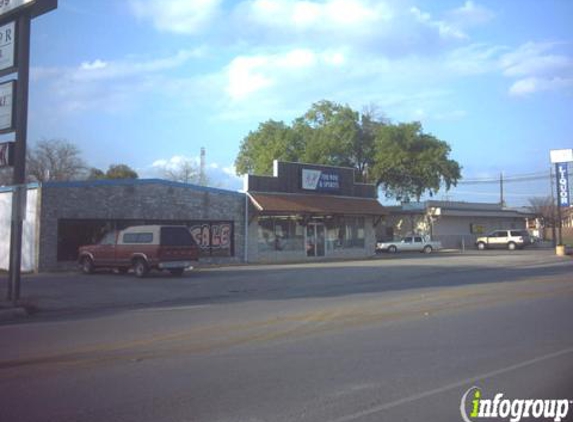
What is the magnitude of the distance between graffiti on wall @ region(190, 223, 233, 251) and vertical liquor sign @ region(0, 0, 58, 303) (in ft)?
53.0

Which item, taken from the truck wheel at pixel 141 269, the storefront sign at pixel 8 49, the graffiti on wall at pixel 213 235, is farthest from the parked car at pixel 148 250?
the storefront sign at pixel 8 49

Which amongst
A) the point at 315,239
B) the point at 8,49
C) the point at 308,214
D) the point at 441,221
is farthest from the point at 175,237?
the point at 441,221

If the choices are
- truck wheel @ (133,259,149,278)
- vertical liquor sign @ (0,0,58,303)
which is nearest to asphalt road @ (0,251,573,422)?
vertical liquor sign @ (0,0,58,303)

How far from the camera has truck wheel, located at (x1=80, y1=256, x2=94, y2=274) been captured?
2534 cm

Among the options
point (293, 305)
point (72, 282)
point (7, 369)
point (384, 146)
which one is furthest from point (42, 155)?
point (7, 369)

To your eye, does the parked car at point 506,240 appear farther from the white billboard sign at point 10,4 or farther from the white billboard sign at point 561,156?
the white billboard sign at point 10,4

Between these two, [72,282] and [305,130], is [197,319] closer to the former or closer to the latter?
[72,282]

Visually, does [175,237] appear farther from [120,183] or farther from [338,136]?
[338,136]

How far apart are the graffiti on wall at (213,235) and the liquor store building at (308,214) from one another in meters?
1.51

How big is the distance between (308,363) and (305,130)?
166 ft

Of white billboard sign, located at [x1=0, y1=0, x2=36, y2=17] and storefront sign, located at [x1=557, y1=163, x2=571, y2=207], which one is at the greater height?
white billboard sign, located at [x1=0, y1=0, x2=36, y2=17]

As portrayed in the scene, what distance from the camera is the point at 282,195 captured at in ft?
121

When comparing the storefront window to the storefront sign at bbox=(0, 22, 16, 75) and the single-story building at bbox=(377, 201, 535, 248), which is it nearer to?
the storefront sign at bbox=(0, 22, 16, 75)

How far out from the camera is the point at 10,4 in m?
16.5
